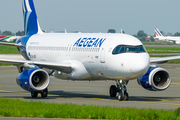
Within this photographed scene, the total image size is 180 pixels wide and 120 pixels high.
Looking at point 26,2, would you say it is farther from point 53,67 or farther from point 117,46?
point 117,46

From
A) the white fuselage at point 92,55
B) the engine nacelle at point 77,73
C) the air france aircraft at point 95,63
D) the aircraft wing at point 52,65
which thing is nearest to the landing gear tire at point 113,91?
the air france aircraft at point 95,63

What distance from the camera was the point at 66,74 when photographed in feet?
93.8

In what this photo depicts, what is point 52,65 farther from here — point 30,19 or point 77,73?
point 30,19

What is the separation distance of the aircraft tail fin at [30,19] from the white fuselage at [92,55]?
352 centimetres

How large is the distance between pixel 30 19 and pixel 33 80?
1299 centimetres

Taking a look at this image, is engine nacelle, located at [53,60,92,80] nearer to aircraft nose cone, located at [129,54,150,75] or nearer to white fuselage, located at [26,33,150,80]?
white fuselage, located at [26,33,150,80]

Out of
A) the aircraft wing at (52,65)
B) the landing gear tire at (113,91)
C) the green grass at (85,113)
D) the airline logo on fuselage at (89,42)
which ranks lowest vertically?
the landing gear tire at (113,91)

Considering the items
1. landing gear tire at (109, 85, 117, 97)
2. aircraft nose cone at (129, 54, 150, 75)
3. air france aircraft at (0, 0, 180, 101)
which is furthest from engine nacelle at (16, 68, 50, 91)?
aircraft nose cone at (129, 54, 150, 75)

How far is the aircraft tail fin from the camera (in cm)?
3759

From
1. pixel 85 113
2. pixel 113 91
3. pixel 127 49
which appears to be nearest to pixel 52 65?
pixel 113 91

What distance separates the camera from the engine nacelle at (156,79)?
26516 millimetres

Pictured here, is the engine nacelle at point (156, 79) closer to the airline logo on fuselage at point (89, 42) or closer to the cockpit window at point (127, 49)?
the cockpit window at point (127, 49)

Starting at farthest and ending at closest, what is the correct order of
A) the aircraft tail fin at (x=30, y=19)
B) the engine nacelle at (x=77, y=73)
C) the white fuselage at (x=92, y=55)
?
the aircraft tail fin at (x=30, y=19) < the engine nacelle at (x=77, y=73) < the white fuselage at (x=92, y=55)

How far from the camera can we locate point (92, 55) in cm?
2675
